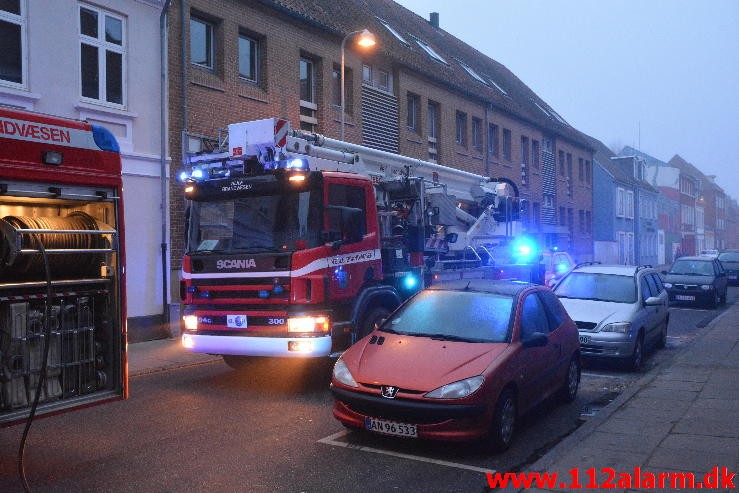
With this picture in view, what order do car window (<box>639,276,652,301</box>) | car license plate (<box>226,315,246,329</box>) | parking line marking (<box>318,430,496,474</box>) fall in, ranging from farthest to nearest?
car window (<box>639,276,652,301</box>), car license plate (<box>226,315,246,329</box>), parking line marking (<box>318,430,496,474</box>)

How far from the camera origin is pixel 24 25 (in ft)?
40.7

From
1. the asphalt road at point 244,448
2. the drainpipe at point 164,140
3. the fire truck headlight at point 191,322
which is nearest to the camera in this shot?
the asphalt road at point 244,448

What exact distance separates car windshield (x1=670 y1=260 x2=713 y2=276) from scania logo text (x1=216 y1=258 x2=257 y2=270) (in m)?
18.6

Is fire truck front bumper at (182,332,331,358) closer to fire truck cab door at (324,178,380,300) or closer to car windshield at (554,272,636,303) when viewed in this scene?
fire truck cab door at (324,178,380,300)

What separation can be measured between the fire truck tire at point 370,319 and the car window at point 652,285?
211 inches

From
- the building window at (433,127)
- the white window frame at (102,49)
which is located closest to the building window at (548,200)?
the building window at (433,127)

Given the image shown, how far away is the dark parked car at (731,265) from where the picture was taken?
3438cm

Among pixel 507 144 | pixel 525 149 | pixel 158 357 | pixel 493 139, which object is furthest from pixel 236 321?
pixel 525 149

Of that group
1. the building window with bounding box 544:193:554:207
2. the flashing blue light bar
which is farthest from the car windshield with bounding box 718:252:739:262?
the flashing blue light bar

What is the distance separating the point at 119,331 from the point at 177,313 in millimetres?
8831

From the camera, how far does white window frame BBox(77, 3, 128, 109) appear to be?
13.4 m

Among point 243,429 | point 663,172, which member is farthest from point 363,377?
point 663,172

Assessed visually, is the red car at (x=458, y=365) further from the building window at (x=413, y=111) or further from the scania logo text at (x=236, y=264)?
the building window at (x=413, y=111)

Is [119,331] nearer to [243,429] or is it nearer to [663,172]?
[243,429]
